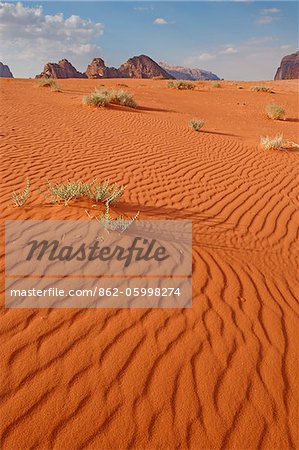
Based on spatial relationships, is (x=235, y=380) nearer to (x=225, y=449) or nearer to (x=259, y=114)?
(x=225, y=449)

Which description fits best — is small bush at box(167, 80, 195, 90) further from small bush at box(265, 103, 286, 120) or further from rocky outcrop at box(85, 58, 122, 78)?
rocky outcrop at box(85, 58, 122, 78)

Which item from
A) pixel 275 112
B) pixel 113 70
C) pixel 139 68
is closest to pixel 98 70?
pixel 113 70

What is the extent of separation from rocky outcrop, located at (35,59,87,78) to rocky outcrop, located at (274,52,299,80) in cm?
5501

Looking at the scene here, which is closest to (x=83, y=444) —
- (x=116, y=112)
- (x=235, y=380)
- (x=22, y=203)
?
(x=235, y=380)

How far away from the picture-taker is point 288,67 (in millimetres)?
88750

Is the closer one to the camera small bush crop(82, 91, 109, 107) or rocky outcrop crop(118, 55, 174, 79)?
small bush crop(82, 91, 109, 107)

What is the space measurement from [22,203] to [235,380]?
322 centimetres

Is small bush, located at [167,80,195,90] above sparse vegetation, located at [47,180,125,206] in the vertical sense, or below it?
above

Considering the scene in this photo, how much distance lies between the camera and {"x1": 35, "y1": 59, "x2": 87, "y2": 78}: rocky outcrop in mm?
52284

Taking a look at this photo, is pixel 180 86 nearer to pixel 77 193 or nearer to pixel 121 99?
pixel 121 99

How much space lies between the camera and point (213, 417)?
2.24 meters

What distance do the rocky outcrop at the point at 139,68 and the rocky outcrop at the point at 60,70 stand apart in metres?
10.9

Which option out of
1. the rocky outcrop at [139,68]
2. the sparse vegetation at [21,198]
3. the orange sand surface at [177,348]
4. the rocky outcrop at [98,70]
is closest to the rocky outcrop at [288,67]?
the rocky outcrop at [139,68]

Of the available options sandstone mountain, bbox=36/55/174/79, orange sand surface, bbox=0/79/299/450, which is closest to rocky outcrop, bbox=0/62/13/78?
sandstone mountain, bbox=36/55/174/79
